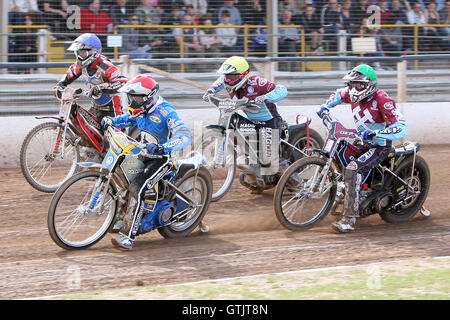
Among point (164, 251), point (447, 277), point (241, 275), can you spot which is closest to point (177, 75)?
point (164, 251)

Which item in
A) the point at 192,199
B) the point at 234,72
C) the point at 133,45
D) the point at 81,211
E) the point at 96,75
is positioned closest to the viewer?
the point at 81,211

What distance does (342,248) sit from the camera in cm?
788

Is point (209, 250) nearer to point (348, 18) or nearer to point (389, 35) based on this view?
point (348, 18)

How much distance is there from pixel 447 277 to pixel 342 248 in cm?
161

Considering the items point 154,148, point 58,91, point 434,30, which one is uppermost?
point 434,30

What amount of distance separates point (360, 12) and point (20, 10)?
21.5ft

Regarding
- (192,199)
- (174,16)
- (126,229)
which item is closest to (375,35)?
(174,16)

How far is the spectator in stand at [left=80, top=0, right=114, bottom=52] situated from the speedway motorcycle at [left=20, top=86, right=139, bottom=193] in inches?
130

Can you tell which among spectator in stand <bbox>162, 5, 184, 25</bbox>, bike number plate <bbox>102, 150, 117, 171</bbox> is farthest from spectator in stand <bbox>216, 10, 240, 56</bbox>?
bike number plate <bbox>102, 150, 117, 171</bbox>

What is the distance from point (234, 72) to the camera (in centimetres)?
940

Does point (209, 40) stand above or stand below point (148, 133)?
above

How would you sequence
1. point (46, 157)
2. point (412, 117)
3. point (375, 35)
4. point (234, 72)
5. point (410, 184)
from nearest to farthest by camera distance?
point (410, 184)
point (234, 72)
point (46, 157)
point (412, 117)
point (375, 35)

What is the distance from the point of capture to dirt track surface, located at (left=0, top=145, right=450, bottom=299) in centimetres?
670

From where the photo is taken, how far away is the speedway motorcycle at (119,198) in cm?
727
